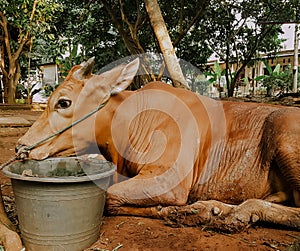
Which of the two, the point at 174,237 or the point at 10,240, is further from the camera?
the point at 174,237

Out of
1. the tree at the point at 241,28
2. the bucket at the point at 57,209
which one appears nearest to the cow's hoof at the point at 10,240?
the bucket at the point at 57,209

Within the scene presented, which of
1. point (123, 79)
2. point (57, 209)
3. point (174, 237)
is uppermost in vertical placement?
point (123, 79)

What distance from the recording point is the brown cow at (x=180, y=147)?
2.85 meters

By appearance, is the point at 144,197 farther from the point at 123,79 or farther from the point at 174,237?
the point at 123,79

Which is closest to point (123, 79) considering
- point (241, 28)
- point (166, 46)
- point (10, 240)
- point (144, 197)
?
point (144, 197)

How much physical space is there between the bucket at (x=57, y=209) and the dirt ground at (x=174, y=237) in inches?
7.5

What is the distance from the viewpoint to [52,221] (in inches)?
88.4

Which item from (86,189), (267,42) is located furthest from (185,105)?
(267,42)

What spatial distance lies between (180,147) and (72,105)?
3.13 feet

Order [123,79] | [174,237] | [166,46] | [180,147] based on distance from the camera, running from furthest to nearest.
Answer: [166,46] → [123,79] → [180,147] → [174,237]

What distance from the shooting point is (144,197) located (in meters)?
2.95

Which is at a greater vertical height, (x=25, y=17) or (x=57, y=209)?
(x=25, y=17)

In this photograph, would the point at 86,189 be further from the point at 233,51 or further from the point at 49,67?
the point at 49,67

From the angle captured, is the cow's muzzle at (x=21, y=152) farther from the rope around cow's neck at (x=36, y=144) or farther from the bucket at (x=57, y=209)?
the bucket at (x=57, y=209)
